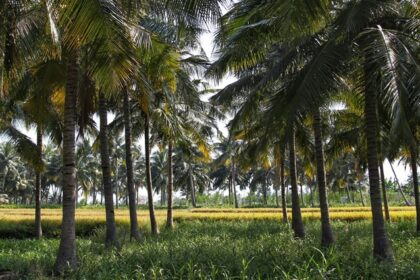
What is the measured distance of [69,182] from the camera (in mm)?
8617

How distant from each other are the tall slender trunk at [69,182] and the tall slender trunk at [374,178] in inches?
221

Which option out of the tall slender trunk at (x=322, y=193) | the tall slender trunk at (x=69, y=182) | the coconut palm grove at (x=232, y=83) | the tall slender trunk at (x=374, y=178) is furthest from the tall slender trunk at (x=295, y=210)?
the tall slender trunk at (x=69, y=182)

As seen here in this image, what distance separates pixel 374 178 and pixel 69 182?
590 cm

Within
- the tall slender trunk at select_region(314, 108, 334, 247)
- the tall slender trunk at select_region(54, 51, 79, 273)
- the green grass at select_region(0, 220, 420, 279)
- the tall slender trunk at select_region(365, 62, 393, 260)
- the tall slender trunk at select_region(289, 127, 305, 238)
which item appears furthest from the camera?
the tall slender trunk at select_region(289, 127, 305, 238)

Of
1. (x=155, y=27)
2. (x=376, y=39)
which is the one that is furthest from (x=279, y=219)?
(x=376, y=39)

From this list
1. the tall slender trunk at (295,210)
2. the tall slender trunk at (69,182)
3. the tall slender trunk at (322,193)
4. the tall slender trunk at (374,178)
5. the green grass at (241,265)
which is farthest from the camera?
the tall slender trunk at (295,210)

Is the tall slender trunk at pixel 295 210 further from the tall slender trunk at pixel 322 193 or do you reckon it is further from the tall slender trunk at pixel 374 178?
the tall slender trunk at pixel 374 178

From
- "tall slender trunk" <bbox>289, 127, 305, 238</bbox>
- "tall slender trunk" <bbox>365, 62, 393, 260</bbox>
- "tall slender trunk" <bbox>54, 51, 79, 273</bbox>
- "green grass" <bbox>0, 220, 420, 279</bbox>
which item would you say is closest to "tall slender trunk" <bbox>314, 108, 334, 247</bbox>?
"green grass" <bbox>0, 220, 420, 279</bbox>

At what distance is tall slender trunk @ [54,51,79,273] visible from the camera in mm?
8352

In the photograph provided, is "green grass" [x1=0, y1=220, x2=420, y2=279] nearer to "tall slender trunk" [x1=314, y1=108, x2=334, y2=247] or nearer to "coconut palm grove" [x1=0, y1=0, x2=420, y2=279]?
"coconut palm grove" [x1=0, y1=0, x2=420, y2=279]

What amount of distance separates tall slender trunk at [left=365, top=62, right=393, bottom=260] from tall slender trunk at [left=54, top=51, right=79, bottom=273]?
5616mm

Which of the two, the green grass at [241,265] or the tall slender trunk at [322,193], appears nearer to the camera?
the green grass at [241,265]

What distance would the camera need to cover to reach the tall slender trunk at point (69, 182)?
8.35 meters

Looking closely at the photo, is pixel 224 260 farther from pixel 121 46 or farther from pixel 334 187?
pixel 334 187
